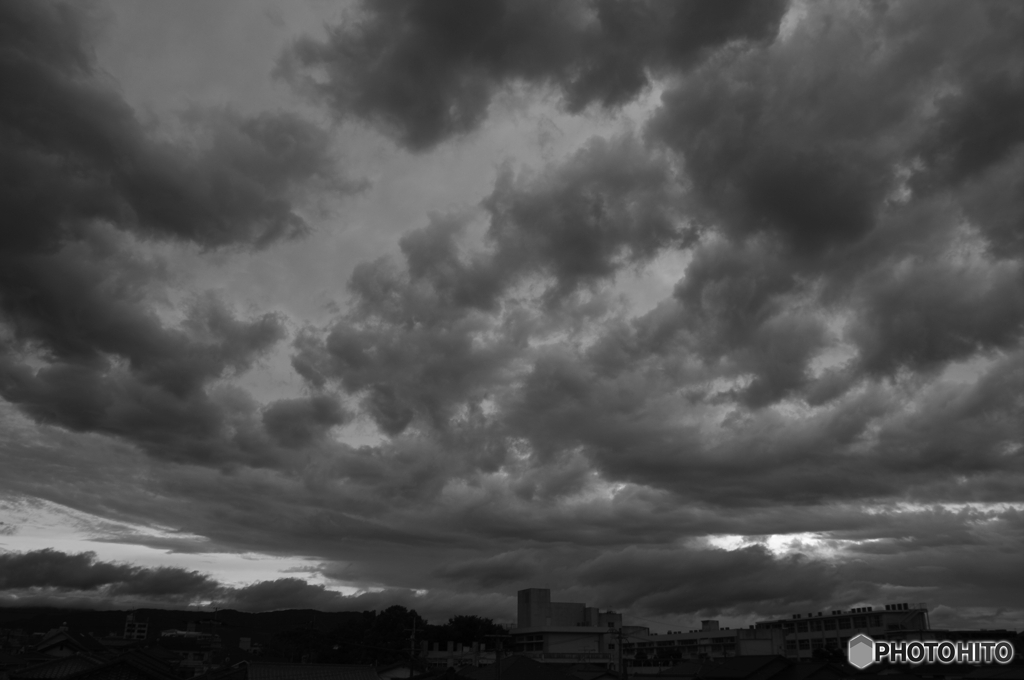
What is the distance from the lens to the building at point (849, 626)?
166 m

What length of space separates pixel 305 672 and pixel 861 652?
51.0 meters

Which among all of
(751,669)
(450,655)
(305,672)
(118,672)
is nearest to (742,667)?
(751,669)

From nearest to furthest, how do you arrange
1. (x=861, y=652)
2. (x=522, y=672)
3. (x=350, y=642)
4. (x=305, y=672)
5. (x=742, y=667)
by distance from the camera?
(x=305, y=672), (x=861, y=652), (x=522, y=672), (x=742, y=667), (x=350, y=642)

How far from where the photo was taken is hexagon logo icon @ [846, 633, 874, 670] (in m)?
67.0

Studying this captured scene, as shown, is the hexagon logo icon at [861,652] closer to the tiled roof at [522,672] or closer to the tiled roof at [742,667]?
the tiled roof at [742,667]

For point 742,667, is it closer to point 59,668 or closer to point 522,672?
point 522,672

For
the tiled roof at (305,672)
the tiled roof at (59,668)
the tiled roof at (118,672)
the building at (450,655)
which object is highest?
the tiled roof at (118,672)

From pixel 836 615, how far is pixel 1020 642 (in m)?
97.2

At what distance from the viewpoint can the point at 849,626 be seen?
179 metres

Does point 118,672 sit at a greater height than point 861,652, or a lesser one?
greater

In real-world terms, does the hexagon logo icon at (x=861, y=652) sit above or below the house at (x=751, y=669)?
above

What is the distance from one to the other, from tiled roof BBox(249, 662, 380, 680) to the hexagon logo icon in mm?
45527

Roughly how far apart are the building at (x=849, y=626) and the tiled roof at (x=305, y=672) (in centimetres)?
11907

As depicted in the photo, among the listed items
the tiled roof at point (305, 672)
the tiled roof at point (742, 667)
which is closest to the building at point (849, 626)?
the tiled roof at point (742, 667)
